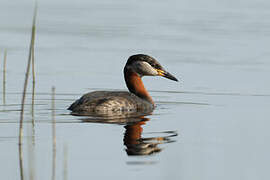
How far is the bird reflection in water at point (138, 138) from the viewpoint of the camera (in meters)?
9.46

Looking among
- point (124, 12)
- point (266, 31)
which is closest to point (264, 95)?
point (266, 31)

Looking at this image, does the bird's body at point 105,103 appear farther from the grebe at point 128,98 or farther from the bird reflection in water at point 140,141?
the bird reflection in water at point 140,141

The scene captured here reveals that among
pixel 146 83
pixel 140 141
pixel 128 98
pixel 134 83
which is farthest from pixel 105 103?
pixel 146 83

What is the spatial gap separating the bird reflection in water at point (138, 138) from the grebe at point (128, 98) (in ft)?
1.87

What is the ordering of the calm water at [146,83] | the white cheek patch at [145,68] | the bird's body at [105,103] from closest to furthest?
the calm water at [146,83], the bird's body at [105,103], the white cheek patch at [145,68]

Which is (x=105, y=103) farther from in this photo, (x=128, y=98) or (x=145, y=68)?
(x=145, y=68)

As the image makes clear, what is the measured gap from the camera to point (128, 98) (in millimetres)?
12742

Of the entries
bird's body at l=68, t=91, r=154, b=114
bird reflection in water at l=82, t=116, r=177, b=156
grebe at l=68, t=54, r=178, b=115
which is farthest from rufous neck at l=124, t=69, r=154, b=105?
bird reflection in water at l=82, t=116, r=177, b=156

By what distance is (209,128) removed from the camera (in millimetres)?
11094

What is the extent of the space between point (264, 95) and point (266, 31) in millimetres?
7673

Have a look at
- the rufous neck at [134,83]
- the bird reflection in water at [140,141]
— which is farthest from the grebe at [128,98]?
the bird reflection in water at [140,141]

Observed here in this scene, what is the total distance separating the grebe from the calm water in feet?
0.90

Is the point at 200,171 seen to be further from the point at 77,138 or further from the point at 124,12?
the point at 124,12

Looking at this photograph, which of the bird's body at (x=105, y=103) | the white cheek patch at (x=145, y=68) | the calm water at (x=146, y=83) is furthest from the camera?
the white cheek patch at (x=145, y=68)
